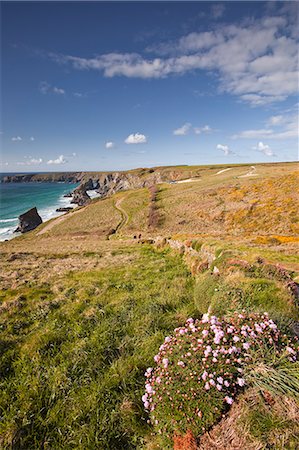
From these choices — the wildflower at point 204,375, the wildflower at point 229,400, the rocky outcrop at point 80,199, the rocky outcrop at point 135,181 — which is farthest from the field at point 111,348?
the rocky outcrop at point 80,199

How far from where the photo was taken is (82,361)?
521 cm

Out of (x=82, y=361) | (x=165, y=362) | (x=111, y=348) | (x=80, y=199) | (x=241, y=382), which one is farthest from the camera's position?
(x=80, y=199)

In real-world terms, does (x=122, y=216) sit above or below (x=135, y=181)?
below

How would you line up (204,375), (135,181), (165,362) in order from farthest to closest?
(135,181)
(165,362)
(204,375)

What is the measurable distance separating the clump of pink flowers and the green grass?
645mm

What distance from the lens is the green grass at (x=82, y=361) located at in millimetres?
3861

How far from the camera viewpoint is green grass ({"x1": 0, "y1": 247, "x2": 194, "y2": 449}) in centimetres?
386

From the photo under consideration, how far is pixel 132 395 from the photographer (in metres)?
4.32

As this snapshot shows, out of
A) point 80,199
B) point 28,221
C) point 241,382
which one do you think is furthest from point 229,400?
point 80,199

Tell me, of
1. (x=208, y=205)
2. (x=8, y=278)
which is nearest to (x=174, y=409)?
(x=8, y=278)

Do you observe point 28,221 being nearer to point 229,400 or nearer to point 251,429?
point 229,400

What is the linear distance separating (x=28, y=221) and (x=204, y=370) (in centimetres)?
8125

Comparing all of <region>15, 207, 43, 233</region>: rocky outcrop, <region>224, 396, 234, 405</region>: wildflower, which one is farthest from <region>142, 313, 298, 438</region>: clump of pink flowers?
<region>15, 207, 43, 233</region>: rocky outcrop

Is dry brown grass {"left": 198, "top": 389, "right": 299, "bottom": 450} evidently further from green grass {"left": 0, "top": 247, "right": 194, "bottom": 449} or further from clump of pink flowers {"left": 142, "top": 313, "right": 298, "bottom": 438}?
green grass {"left": 0, "top": 247, "right": 194, "bottom": 449}
